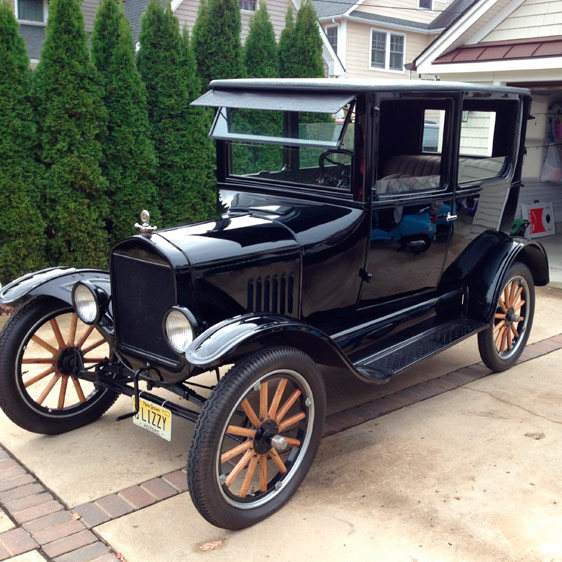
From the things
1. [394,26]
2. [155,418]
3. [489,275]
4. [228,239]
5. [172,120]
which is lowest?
[155,418]

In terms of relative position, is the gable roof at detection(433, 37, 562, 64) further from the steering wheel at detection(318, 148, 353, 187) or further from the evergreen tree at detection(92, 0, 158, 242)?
the steering wheel at detection(318, 148, 353, 187)

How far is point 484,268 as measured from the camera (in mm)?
4309

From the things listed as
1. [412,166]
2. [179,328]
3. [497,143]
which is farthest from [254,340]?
[497,143]

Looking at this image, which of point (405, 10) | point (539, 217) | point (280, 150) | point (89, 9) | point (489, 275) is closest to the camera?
point (280, 150)

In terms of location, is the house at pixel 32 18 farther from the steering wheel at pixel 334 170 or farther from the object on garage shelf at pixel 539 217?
the steering wheel at pixel 334 170

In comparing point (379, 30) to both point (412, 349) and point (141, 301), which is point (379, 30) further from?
point (141, 301)

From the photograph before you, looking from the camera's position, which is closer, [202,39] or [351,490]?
[351,490]

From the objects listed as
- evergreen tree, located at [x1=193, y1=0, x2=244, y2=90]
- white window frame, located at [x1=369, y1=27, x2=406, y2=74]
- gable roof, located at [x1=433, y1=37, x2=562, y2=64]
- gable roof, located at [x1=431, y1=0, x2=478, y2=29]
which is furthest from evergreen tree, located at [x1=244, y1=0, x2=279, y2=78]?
gable roof, located at [x1=431, y1=0, x2=478, y2=29]

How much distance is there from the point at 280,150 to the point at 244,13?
1248 centimetres

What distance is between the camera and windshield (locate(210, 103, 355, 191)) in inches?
143

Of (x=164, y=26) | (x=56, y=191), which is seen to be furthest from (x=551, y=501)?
(x=164, y=26)

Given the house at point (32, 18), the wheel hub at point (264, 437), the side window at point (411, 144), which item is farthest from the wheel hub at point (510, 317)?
the house at point (32, 18)

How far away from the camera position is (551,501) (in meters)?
2.96

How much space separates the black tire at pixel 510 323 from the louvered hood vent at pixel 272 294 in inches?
63.7
